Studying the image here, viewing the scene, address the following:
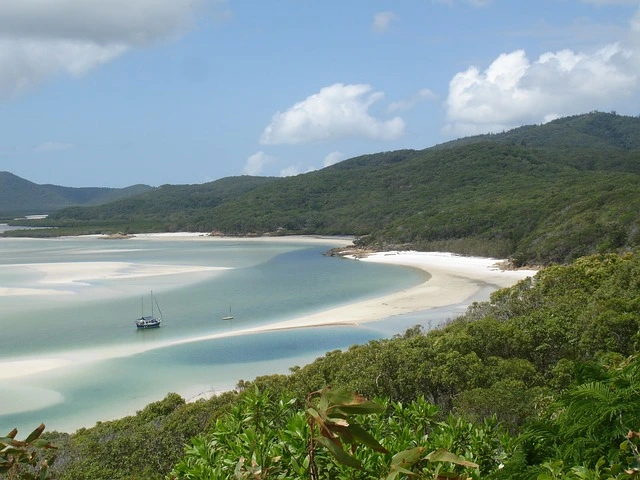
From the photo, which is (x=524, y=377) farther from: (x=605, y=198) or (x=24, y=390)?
(x=605, y=198)

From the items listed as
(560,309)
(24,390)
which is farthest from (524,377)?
(24,390)

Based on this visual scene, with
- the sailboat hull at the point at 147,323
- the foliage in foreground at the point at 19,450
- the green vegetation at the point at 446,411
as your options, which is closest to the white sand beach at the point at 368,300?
the sailboat hull at the point at 147,323

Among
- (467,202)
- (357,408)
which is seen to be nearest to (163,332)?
(357,408)

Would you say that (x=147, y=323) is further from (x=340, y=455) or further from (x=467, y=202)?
(x=467, y=202)

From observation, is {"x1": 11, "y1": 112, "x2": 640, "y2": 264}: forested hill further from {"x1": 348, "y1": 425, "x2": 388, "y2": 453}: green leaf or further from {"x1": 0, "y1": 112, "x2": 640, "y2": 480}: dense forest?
{"x1": 348, "y1": 425, "x2": 388, "y2": 453}: green leaf

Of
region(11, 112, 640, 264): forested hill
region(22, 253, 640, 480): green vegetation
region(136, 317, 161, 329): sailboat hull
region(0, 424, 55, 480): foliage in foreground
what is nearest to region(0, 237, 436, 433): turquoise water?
region(136, 317, 161, 329): sailboat hull

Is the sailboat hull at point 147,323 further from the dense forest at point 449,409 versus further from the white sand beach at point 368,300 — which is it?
the dense forest at point 449,409
